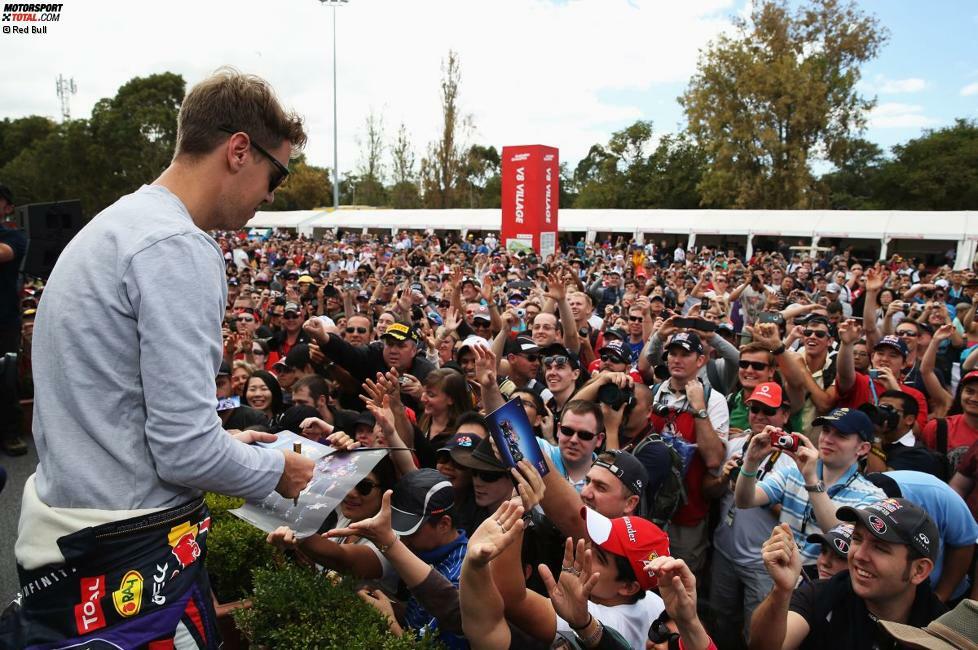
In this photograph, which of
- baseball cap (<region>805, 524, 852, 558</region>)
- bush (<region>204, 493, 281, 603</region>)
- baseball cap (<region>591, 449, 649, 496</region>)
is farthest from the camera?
baseball cap (<region>591, 449, 649, 496</region>)

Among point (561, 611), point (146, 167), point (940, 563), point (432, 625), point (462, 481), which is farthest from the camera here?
point (146, 167)

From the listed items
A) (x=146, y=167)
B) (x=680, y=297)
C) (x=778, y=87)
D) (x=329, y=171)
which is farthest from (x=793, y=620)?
(x=329, y=171)

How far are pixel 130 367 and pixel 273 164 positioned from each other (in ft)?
2.13

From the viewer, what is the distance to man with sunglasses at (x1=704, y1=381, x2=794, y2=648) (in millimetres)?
3910

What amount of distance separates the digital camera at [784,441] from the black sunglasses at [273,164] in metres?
2.82

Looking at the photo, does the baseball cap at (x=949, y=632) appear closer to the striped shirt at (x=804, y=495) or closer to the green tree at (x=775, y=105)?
the striped shirt at (x=804, y=495)

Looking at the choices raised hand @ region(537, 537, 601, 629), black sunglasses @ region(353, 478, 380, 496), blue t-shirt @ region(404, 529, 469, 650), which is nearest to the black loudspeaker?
black sunglasses @ region(353, 478, 380, 496)

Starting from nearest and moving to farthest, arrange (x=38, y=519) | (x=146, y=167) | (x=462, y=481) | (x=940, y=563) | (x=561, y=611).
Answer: (x=38, y=519) < (x=561, y=611) < (x=940, y=563) < (x=462, y=481) < (x=146, y=167)

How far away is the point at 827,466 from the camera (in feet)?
12.5

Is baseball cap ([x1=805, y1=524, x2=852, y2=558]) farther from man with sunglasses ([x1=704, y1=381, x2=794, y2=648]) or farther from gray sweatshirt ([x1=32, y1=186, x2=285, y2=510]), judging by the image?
gray sweatshirt ([x1=32, y1=186, x2=285, y2=510])

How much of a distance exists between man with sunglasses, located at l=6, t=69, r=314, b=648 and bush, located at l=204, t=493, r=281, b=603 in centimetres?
146

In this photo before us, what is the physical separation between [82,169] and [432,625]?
2022 inches

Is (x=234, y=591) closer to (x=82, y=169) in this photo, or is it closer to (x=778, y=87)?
(x=778, y=87)

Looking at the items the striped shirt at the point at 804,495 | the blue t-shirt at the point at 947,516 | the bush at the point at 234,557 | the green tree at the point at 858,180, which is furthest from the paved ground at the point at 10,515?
the green tree at the point at 858,180
